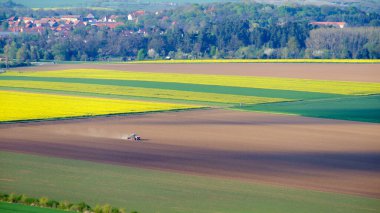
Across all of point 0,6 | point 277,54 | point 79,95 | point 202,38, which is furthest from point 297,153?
point 0,6

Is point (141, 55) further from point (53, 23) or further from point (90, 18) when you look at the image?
point (90, 18)

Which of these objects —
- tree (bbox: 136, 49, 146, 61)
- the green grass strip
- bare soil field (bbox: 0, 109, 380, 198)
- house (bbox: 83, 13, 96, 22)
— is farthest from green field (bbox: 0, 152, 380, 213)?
house (bbox: 83, 13, 96, 22)

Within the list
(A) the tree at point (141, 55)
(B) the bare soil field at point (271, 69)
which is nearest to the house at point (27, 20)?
(A) the tree at point (141, 55)

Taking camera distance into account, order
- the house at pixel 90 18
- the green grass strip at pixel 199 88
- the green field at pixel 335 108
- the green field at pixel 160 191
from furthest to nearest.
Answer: the house at pixel 90 18 → the green grass strip at pixel 199 88 → the green field at pixel 335 108 → the green field at pixel 160 191

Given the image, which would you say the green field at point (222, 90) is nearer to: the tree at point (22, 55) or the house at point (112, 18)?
the tree at point (22, 55)

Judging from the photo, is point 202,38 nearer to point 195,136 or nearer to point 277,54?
point 277,54

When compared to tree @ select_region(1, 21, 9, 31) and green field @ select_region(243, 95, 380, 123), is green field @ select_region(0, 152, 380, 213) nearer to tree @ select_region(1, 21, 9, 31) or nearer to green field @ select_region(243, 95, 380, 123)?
green field @ select_region(243, 95, 380, 123)
